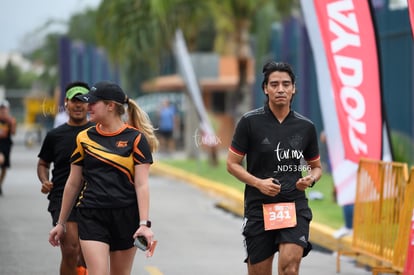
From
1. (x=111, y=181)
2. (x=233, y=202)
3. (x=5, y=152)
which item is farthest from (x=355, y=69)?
(x=5, y=152)

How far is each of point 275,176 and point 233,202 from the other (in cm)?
1241

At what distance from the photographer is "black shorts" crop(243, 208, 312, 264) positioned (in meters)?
7.76

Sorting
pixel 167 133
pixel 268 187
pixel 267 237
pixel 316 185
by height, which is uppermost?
pixel 268 187

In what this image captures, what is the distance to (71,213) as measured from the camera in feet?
28.3

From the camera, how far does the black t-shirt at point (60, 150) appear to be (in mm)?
9102

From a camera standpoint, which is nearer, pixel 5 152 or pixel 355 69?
pixel 355 69

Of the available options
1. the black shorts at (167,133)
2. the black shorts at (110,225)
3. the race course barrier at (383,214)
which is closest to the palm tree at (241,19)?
the black shorts at (167,133)

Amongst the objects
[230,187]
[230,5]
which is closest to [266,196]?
[230,187]

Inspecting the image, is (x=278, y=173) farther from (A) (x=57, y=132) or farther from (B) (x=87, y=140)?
(A) (x=57, y=132)

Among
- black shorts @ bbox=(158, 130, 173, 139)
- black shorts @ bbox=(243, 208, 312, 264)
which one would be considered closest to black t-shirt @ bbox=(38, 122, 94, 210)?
black shorts @ bbox=(243, 208, 312, 264)

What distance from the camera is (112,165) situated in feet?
24.4

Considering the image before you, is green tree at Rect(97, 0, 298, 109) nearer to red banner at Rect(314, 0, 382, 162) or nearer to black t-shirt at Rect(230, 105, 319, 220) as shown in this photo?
red banner at Rect(314, 0, 382, 162)

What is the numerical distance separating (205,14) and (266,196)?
72.1ft

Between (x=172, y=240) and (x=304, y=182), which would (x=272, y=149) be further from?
(x=172, y=240)
